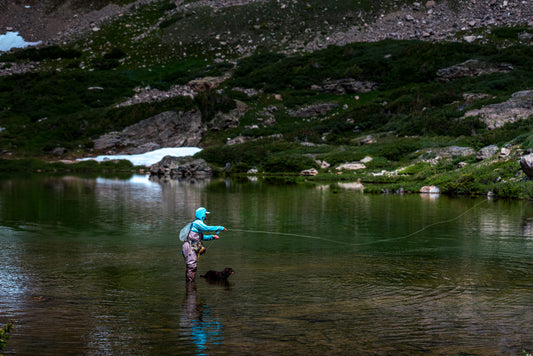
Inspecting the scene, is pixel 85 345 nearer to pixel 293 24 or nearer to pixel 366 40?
pixel 366 40

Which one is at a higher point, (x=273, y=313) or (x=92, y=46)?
(x=92, y=46)

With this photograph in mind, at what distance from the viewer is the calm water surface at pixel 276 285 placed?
846 centimetres

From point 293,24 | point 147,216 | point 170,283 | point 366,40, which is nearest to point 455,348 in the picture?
point 170,283

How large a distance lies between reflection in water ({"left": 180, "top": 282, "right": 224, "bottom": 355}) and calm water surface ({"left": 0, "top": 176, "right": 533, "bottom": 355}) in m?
0.02

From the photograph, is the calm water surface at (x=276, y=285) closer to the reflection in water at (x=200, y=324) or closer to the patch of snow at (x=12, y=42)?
the reflection in water at (x=200, y=324)

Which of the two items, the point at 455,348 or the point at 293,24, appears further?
the point at 293,24

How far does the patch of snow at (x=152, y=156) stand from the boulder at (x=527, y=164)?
47.3 metres

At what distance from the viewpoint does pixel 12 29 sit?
131500 millimetres

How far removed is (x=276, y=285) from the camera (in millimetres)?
12086

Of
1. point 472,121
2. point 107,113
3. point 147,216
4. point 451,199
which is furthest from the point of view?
point 107,113

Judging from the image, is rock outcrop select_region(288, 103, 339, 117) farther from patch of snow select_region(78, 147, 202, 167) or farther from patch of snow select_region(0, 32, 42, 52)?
patch of snow select_region(0, 32, 42, 52)

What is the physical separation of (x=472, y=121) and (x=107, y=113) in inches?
2036

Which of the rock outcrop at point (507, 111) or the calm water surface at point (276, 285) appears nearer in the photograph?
the calm water surface at point (276, 285)

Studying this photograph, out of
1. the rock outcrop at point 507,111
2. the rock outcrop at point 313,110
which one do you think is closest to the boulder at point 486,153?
the rock outcrop at point 507,111
